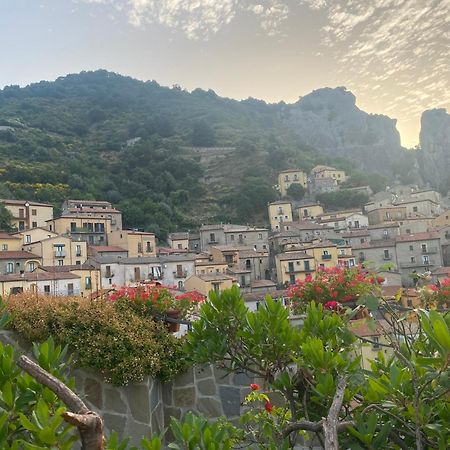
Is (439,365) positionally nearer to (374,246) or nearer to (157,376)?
(157,376)

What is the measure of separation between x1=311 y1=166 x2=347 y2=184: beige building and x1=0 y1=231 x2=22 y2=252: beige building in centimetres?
5402

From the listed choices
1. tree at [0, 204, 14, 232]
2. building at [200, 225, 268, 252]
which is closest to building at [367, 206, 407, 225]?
building at [200, 225, 268, 252]

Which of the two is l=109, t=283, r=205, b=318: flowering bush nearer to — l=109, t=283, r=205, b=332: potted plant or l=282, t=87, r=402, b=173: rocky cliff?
l=109, t=283, r=205, b=332: potted plant

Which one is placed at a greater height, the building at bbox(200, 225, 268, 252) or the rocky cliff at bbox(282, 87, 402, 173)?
the rocky cliff at bbox(282, 87, 402, 173)

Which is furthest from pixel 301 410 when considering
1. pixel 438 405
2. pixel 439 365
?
pixel 439 365

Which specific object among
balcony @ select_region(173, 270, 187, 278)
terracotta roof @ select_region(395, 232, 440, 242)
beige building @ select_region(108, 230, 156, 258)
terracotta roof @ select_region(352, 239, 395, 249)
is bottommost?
balcony @ select_region(173, 270, 187, 278)

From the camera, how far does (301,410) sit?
273cm

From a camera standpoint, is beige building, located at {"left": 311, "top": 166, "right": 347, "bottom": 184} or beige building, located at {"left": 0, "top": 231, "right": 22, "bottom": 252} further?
beige building, located at {"left": 311, "top": 166, "right": 347, "bottom": 184}

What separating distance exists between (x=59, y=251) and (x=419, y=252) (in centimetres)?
3456

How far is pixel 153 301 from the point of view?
17.7 ft

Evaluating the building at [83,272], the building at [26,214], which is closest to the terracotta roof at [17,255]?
the building at [83,272]

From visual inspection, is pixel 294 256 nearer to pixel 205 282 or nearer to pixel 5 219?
pixel 205 282

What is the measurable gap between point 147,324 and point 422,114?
10881 cm

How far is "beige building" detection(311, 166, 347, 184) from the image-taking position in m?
76.6
